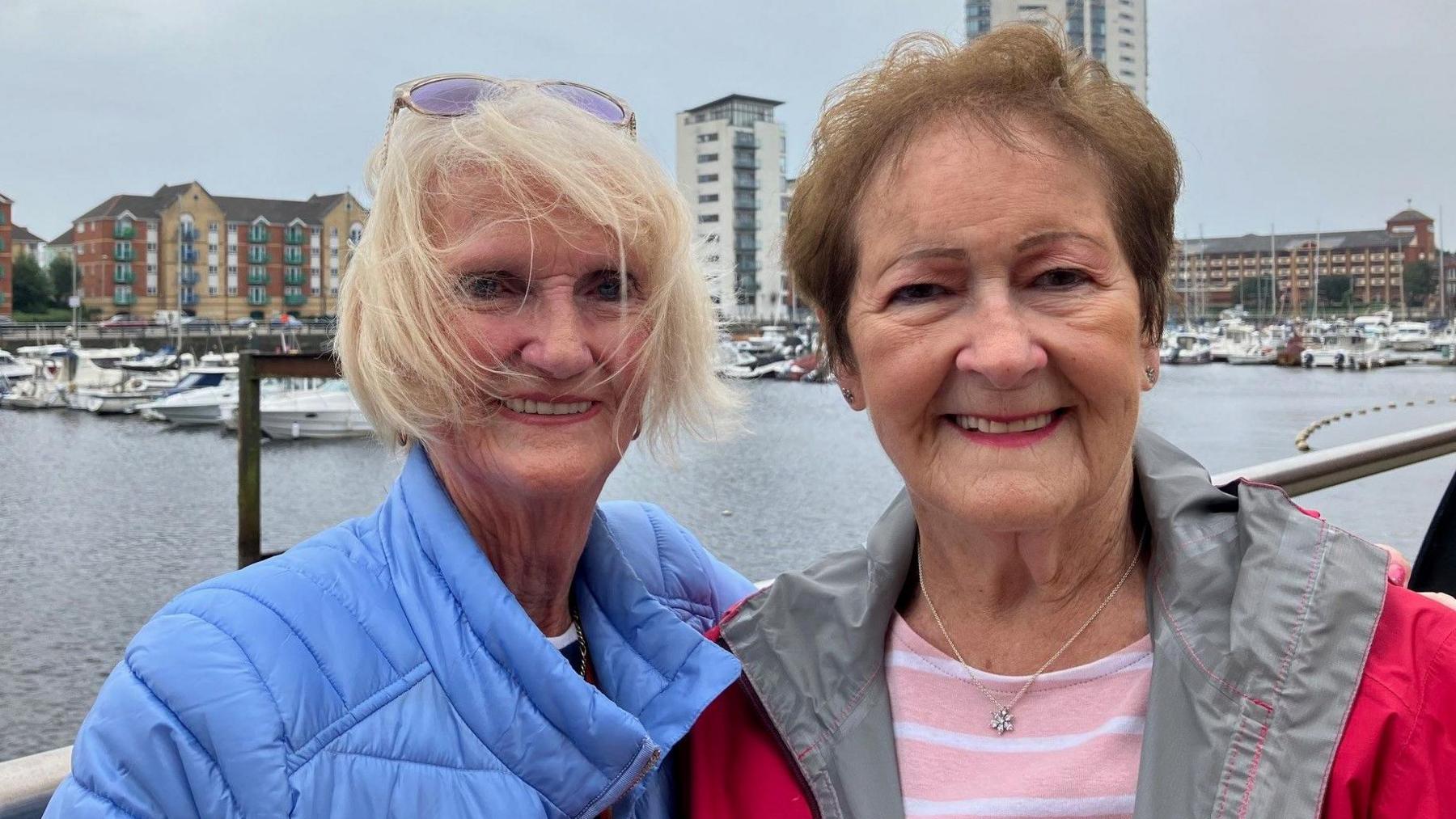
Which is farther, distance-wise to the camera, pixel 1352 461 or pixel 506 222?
pixel 1352 461

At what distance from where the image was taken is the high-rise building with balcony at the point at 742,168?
3713 inches

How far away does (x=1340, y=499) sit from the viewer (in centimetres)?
858

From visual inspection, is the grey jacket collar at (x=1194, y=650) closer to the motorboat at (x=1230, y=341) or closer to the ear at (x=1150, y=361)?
the ear at (x=1150, y=361)

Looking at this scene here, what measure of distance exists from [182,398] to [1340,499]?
39.9 meters

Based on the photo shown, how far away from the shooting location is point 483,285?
5.95 ft

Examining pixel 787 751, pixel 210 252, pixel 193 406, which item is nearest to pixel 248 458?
pixel 787 751

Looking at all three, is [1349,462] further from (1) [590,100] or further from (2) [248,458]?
(2) [248,458]

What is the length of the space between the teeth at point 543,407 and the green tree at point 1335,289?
133 m

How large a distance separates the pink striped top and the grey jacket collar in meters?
0.05

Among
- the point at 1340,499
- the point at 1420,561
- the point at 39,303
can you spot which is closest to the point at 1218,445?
the point at 1340,499

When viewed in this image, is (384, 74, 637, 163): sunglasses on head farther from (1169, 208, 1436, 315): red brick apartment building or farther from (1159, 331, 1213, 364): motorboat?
(1169, 208, 1436, 315): red brick apartment building

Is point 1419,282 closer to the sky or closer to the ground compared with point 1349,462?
closer to the sky

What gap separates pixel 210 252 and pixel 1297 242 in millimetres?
114491

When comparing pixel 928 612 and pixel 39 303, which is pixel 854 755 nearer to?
pixel 928 612
